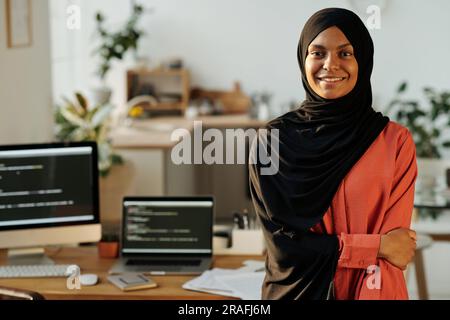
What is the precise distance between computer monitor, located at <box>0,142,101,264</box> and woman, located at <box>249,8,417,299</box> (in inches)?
33.0

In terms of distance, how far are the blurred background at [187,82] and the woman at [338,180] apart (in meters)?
0.18

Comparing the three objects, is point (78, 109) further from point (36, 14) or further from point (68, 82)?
point (68, 82)

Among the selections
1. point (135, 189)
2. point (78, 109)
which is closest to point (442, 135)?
point (135, 189)

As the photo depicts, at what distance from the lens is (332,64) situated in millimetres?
1506

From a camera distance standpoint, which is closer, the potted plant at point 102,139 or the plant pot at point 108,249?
the plant pot at point 108,249

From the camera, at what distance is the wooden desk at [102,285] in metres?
1.97

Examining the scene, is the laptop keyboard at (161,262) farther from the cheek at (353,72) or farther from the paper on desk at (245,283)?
the cheek at (353,72)

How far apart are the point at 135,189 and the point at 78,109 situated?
755 millimetres

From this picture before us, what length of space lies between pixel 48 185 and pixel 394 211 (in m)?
1.12

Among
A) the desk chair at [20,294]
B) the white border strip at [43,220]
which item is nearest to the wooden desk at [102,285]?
the white border strip at [43,220]

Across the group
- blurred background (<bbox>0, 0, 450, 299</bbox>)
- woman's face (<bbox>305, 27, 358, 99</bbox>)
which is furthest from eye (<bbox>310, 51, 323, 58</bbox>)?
blurred background (<bbox>0, 0, 450, 299</bbox>)

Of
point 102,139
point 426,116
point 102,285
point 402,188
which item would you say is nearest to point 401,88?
point 426,116

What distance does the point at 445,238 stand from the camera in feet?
12.0

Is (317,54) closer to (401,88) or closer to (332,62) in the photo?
(332,62)
